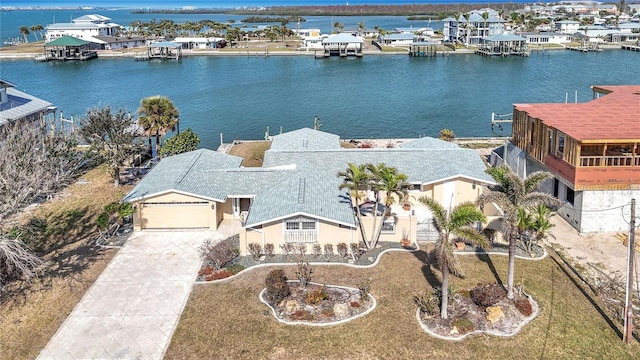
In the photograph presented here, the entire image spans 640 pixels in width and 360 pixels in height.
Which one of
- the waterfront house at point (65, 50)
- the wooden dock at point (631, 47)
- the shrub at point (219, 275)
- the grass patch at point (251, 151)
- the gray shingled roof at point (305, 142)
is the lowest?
the shrub at point (219, 275)

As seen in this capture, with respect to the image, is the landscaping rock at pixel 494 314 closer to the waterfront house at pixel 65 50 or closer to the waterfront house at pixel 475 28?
the waterfront house at pixel 475 28

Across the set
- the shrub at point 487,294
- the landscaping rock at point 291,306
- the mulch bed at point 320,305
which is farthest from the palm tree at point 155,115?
the shrub at point 487,294

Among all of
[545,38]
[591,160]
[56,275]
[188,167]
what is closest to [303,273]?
[56,275]

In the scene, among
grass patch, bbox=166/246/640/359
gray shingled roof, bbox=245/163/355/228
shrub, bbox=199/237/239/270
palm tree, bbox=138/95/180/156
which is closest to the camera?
grass patch, bbox=166/246/640/359

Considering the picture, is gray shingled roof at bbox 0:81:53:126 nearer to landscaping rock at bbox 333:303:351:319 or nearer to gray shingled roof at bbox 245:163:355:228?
gray shingled roof at bbox 245:163:355:228

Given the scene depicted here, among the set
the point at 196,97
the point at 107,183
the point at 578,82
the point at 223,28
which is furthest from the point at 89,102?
the point at 223,28

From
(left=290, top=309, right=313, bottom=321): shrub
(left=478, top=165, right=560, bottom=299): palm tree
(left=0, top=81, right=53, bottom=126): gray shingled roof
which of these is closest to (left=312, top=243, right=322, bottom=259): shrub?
(left=290, top=309, right=313, bottom=321): shrub
